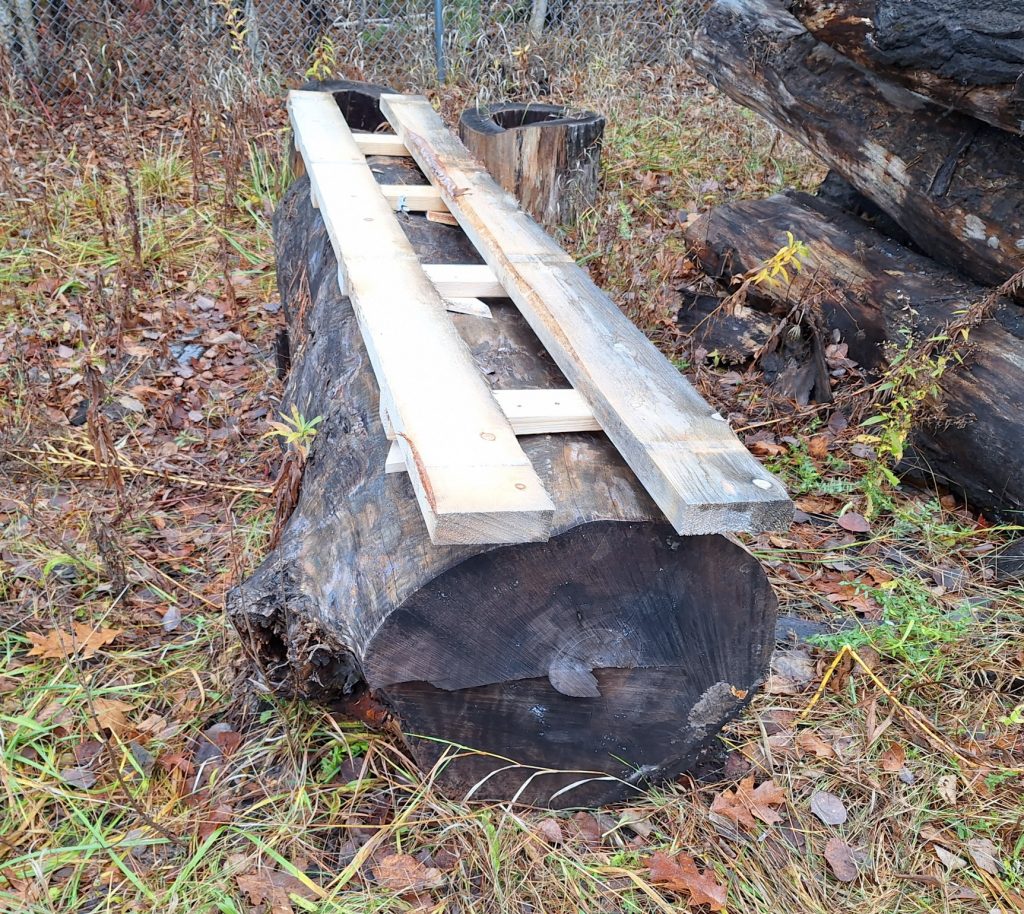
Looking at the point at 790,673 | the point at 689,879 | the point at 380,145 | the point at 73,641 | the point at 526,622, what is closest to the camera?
the point at 526,622

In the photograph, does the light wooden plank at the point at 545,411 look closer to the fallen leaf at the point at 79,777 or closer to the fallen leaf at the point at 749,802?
the fallen leaf at the point at 749,802

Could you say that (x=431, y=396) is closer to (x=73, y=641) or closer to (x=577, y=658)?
(x=577, y=658)

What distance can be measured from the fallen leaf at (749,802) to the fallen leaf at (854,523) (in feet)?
3.66

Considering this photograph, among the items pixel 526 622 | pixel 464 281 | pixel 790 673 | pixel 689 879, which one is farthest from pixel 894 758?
pixel 464 281

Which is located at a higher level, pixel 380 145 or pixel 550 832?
pixel 380 145

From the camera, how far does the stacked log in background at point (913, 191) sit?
2.76 meters

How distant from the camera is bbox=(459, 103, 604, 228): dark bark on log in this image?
13.9 feet

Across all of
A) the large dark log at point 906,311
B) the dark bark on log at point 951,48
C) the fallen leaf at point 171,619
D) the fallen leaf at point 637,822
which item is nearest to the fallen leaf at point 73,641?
the fallen leaf at point 171,619

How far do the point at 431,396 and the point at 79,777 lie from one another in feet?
4.03

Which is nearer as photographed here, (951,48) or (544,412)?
(544,412)

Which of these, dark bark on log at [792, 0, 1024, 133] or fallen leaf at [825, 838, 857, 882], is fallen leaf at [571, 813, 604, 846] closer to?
fallen leaf at [825, 838, 857, 882]

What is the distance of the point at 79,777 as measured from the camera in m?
2.00

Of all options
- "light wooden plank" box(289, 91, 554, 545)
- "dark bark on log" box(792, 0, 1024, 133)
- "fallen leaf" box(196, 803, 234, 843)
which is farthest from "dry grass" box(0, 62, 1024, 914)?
"dark bark on log" box(792, 0, 1024, 133)

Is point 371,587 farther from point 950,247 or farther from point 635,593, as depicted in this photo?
point 950,247
